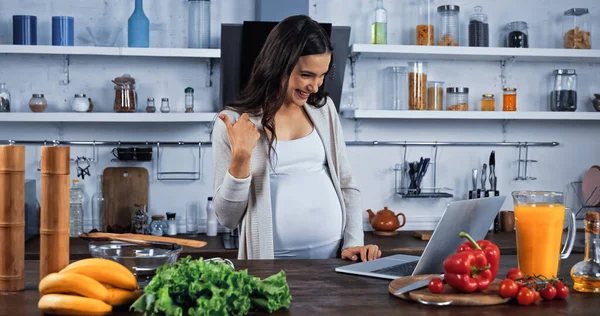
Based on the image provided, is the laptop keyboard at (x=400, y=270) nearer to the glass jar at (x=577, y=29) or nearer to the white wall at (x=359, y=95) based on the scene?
the white wall at (x=359, y=95)

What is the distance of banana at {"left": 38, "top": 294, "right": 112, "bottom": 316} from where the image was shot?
1.39 meters

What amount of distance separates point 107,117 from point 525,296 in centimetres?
264

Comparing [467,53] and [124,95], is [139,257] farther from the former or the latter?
[467,53]

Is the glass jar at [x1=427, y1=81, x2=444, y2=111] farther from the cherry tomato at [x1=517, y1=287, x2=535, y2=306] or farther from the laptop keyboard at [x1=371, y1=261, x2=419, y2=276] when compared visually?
the cherry tomato at [x1=517, y1=287, x2=535, y2=306]

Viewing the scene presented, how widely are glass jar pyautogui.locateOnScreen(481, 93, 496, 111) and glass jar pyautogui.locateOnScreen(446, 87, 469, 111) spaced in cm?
12

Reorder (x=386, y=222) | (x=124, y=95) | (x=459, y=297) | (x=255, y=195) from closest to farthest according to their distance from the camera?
1. (x=459, y=297)
2. (x=255, y=195)
3. (x=124, y=95)
4. (x=386, y=222)

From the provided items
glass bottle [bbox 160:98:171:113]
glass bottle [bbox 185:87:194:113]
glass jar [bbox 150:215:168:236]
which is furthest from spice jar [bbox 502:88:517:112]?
glass jar [bbox 150:215:168:236]

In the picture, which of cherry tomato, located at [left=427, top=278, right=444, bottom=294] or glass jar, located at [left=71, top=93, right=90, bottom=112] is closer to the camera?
cherry tomato, located at [left=427, top=278, right=444, bottom=294]

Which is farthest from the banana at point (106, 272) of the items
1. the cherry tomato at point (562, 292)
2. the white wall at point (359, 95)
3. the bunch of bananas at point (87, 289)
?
the white wall at point (359, 95)

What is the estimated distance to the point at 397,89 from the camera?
403 cm

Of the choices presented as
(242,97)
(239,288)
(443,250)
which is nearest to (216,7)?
(242,97)

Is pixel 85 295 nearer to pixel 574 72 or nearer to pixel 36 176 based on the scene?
pixel 36 176

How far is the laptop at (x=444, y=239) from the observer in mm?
1689

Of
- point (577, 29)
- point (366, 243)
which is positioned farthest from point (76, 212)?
point (577, 29)
